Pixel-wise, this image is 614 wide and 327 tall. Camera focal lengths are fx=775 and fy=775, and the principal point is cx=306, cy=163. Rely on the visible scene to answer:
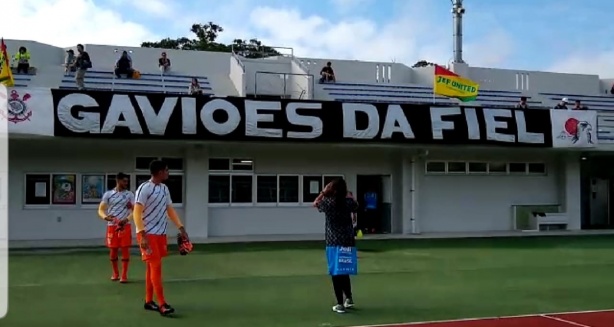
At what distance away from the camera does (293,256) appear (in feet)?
60.2

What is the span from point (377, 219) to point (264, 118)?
6305 millimetres

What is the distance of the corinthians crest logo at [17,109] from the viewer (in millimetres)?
20641

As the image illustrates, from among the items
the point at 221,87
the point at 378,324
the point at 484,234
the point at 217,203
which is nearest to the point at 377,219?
the point at 484,234

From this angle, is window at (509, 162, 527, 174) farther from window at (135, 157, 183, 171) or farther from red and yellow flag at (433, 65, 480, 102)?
window at (135, 157, 183, 171)

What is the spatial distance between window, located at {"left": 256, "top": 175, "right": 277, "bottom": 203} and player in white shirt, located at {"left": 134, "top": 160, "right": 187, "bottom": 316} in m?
15.0

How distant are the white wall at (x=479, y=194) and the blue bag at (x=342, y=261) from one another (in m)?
16.6

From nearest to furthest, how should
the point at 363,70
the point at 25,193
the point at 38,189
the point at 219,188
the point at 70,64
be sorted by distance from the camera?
the point at 25,193 < the point at 38,189 < the point at 219,188 < the point at 70,64 < the point at 363,70

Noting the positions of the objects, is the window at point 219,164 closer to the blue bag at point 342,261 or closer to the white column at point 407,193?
the white column at point 407,193

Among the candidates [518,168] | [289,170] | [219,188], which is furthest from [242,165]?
[518,168]

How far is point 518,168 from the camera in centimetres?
2866

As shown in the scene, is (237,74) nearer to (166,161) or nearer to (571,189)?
(166,161)

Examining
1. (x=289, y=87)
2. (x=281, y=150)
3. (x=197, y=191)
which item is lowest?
(x=197, y=191)

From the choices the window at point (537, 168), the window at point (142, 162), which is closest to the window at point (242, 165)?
the window at point (142, 162)

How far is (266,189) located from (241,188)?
33.6 inches
